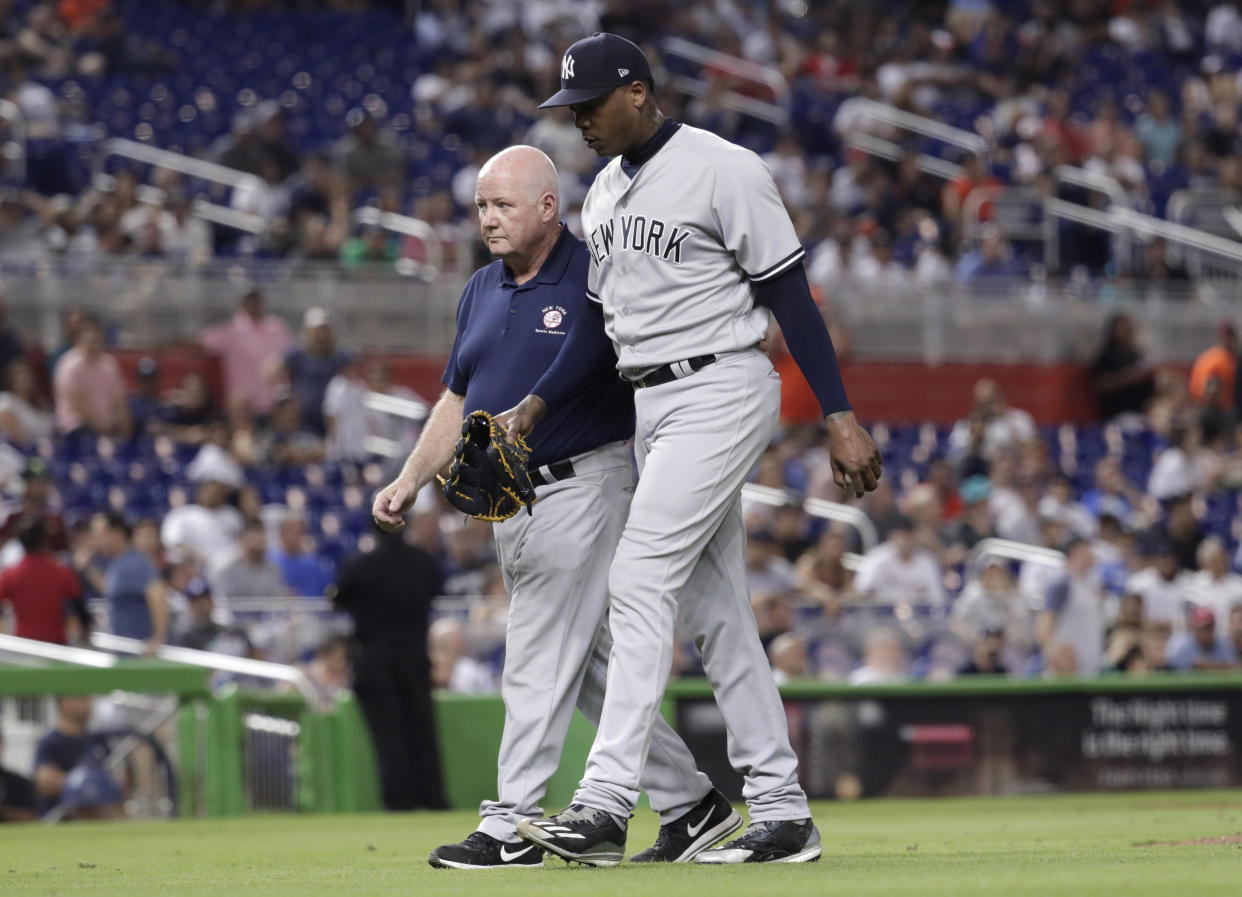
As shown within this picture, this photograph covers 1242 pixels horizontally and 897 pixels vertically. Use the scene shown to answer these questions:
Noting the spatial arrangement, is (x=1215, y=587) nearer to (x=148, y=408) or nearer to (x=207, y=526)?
(x=207, y=526)

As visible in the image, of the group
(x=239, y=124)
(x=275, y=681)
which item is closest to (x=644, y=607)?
(x=275, y=681)

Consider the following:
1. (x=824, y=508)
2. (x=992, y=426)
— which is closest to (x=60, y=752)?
(x=824, y=508)

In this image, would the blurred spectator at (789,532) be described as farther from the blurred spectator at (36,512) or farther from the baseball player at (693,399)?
the baseball player at (693,399)

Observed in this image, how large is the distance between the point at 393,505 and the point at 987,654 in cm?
818

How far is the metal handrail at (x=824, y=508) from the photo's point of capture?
49.6 ft

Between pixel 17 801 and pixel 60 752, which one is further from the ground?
pixel 60 752

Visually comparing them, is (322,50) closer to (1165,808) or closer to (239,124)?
(239,124)

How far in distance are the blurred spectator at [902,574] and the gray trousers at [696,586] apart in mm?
8388

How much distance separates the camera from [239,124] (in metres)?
19.9

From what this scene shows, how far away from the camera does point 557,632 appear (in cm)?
573

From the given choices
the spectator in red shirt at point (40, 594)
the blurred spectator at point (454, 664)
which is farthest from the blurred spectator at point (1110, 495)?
the spectator in red shirt at point (40, 594)

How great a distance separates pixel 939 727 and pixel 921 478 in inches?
213

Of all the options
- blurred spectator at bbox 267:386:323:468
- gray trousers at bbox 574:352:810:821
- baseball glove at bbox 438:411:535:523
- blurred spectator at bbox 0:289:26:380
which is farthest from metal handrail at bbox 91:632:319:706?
gray trousers at bbox 574:352:810:821

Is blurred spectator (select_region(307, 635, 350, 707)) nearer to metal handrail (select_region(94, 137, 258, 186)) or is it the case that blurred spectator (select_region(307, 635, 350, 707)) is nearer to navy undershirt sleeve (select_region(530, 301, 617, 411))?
navy undershirt sleeve (select_region(530, 301, 617, 411))
